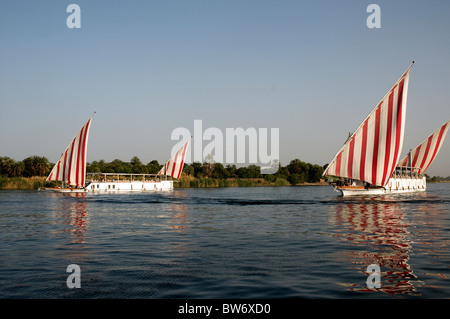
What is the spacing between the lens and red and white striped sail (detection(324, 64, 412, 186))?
185 ft

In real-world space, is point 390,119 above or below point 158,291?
above

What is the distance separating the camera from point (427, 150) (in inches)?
4045

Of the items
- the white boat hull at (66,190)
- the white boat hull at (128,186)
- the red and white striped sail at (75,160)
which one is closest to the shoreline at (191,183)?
the white boat hull at (128,186)

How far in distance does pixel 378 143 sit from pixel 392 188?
28933 millimetres

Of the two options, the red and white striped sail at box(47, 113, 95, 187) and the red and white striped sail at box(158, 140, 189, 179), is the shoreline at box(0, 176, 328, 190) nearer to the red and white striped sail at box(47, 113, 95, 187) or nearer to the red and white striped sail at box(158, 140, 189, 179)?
the red and white striped sail at box(158, 140, 189, 179)

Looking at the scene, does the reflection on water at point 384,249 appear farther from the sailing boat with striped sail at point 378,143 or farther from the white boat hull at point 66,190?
the white boat hull at point 66,190

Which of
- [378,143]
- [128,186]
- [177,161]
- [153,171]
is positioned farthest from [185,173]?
[378,143]

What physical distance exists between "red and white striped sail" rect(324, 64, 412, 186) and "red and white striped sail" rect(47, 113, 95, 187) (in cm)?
4363

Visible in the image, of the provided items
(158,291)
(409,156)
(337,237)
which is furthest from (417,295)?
(409,156)

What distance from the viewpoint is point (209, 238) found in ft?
71.4

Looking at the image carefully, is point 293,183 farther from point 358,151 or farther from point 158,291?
point 158,291

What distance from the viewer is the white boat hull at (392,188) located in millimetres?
68438

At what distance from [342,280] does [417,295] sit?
6.91 ft

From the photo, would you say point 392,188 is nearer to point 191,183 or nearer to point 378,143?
point 378,143
